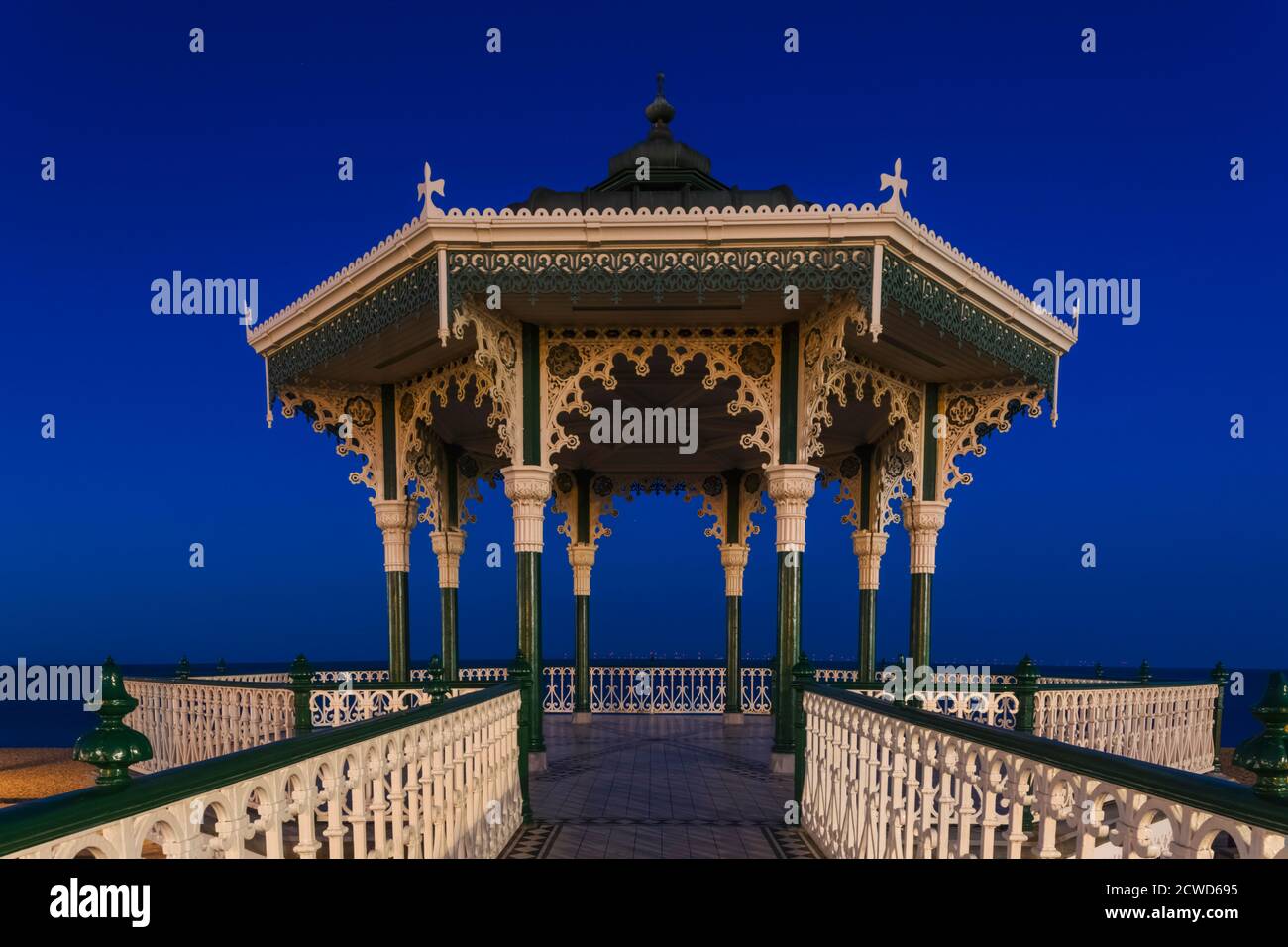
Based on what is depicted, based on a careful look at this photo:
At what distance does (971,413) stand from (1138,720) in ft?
14.5

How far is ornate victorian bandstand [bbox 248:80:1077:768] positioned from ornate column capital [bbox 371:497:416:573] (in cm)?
3

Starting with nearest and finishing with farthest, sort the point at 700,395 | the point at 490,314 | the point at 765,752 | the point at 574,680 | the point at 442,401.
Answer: the point at 490,314 → the point at 442,401 → the point at 765,752 → the point at 700,395 → the point at 574,680

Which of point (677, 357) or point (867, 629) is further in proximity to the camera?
point (867, 629)

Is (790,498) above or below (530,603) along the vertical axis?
above

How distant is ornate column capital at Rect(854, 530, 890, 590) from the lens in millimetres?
11773

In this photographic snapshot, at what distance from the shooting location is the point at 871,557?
11.8 metres

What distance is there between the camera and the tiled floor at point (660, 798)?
220 inches

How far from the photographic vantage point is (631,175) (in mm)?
9812

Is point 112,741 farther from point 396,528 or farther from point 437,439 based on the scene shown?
point 437,439

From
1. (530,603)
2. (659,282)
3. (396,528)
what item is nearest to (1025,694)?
(530,603)

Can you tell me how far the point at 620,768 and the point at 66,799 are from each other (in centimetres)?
765

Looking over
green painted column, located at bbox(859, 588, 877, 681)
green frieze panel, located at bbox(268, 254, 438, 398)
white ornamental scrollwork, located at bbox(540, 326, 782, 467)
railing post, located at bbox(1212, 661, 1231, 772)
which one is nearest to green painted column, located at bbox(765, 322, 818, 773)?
white ornamental scrollwork, located at bbox(540, 326, 782, 467)
